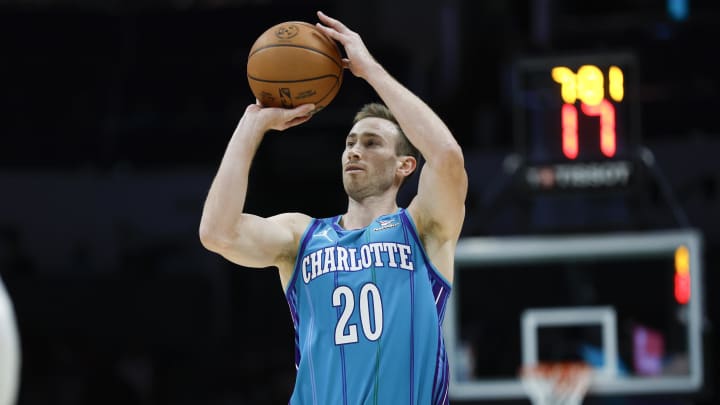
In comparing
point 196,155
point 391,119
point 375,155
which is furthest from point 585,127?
point 196,155

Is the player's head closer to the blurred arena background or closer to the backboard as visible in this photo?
the backboard

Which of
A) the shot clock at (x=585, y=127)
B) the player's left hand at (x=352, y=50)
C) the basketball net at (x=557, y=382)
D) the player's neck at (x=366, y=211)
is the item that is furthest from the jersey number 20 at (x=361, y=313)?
the basketball net at (x=557, y=382)

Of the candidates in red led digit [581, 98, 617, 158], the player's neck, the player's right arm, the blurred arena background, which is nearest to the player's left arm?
the player's neck

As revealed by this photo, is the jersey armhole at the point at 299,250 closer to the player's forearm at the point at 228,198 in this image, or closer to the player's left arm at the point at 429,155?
the player's forearm at the point at 228,198

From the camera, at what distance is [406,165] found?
4023mm

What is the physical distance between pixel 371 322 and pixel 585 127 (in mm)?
5529

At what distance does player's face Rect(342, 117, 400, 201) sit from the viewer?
3.88m

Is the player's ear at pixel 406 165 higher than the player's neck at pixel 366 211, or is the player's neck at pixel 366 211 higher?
the player's ear at pixel 406 165

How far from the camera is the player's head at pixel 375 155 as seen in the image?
389 centimetres

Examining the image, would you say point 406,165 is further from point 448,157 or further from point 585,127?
point 585,127

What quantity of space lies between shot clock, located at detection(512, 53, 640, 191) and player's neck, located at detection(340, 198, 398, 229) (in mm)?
4973

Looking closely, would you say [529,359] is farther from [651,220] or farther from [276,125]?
[276,125]

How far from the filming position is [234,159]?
3.70 meters

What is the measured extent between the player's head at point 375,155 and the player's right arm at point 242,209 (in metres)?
0.23
